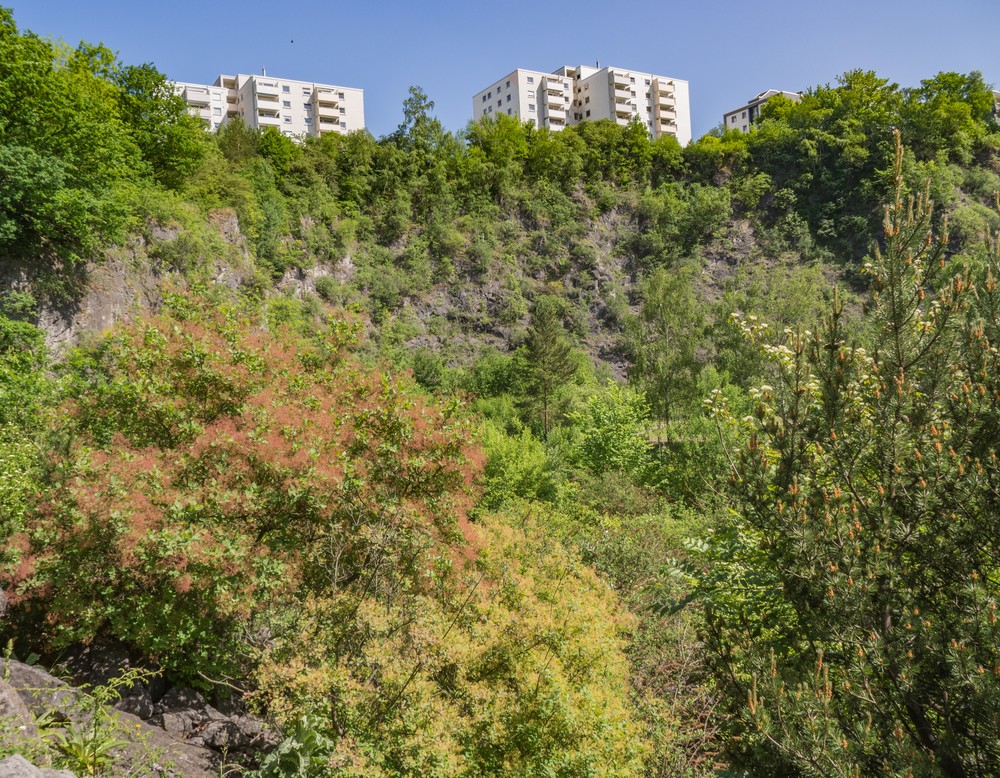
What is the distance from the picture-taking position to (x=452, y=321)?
36.9 meters

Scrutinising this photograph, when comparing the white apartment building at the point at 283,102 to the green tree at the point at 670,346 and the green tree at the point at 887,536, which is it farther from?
the green tree at the point at 887,536

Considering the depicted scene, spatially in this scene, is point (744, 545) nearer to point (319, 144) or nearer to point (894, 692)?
point (894, 692)

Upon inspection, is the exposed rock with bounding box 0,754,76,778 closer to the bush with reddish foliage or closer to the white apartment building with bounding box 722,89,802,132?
the bush with reddish foliage

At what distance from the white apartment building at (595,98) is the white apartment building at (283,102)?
528 inches

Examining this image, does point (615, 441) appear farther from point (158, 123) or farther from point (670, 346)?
point (158, 123)

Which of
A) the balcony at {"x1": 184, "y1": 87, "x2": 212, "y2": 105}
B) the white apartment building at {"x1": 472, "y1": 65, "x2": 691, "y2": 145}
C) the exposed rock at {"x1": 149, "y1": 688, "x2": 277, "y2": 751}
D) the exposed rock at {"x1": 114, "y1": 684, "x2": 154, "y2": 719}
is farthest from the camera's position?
the white apartment building at {"x1": 472, "y1": 65, "x2": 691, "y2": 145}

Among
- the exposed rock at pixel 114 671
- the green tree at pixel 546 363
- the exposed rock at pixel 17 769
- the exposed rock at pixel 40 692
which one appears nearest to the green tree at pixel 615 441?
the green tree at pixel 546 363

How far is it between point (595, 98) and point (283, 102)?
28769 mm

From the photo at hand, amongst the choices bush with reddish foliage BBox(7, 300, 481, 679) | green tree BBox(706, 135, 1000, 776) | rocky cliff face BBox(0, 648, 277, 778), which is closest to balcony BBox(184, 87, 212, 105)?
bush with reddish foliage BBox(7, 300, 481, 679)

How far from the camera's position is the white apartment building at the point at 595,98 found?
193ft

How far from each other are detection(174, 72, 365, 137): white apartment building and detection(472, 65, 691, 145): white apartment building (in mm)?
13405

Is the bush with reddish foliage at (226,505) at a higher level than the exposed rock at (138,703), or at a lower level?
higher

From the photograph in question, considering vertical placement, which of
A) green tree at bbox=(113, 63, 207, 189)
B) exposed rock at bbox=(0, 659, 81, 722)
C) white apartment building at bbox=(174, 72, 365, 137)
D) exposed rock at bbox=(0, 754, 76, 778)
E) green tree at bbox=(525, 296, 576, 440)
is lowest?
exposed rock at bbox=(0, 659, 81, 722)

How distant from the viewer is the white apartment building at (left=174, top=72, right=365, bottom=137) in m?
55.0
